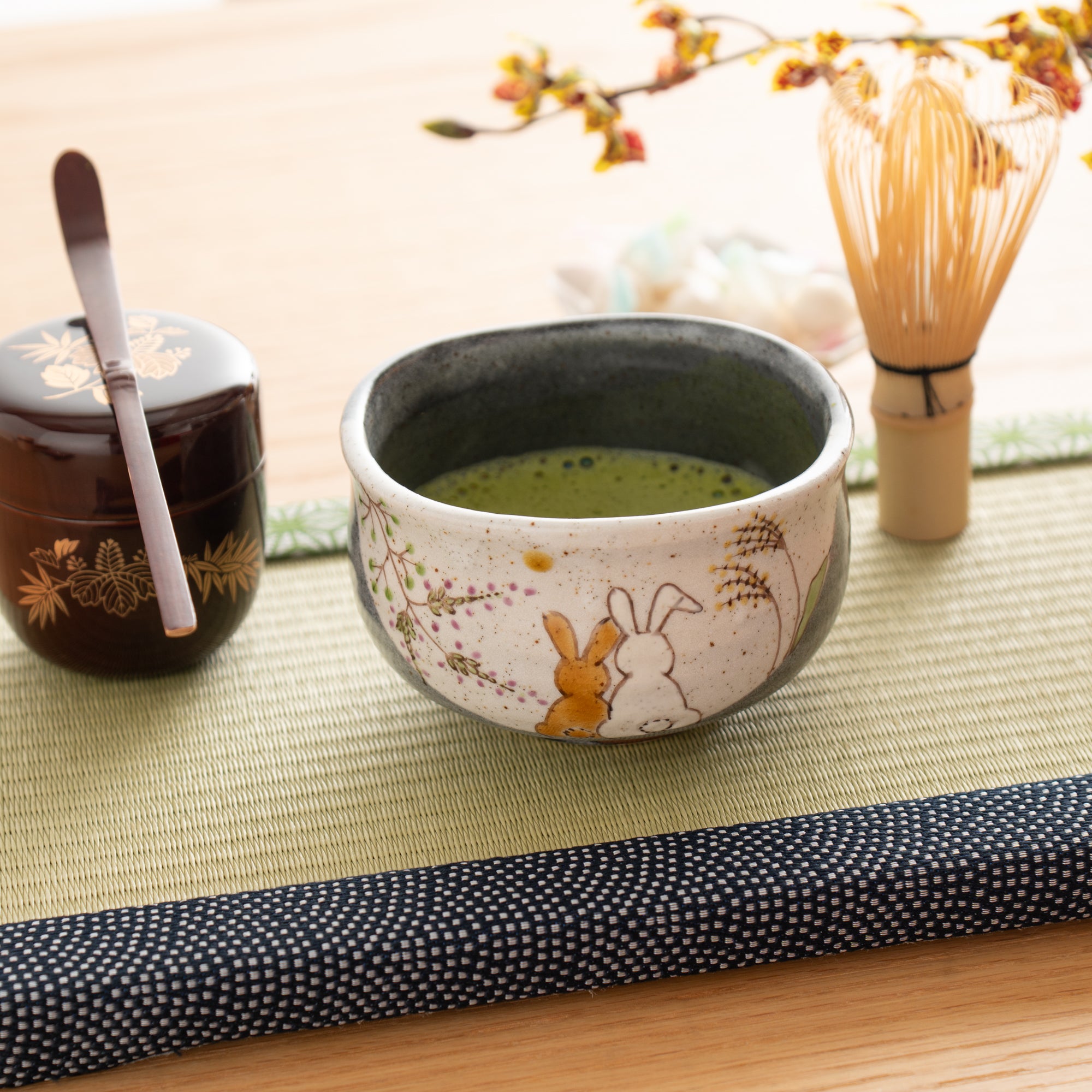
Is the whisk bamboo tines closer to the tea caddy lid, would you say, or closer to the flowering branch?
the flowering branch

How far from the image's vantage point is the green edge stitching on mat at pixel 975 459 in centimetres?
50

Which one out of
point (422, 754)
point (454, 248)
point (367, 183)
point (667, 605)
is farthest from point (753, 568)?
point (367, 183)

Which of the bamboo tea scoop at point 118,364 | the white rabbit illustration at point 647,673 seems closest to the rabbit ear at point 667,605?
the white rabbit illustration at point 647,673

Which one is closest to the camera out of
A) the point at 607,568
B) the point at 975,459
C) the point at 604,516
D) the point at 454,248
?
the point at 607,568

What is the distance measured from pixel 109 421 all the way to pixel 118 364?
2 cm

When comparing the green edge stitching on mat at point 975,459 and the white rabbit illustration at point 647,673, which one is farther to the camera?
the green edge stitching on mat at point 975,459

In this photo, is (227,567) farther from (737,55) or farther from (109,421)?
(737,55)

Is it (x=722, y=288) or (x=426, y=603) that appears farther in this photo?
(x=722, y=288)

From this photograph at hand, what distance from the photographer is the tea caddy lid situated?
1.23 feet

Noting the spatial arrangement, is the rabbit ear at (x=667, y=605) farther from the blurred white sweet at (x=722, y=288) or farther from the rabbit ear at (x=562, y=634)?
the blurred white sweet at (x=722, y=288)

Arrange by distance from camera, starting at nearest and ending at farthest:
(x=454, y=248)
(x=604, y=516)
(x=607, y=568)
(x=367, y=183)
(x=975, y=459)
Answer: (x=607, y=568) < (x=604, y=516) < (x=975, y=459) < (x=454, y=248) < (x=367, y=183)

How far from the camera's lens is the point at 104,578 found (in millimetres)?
397

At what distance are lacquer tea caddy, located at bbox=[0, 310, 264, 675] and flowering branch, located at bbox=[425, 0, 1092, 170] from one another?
14 centimetres

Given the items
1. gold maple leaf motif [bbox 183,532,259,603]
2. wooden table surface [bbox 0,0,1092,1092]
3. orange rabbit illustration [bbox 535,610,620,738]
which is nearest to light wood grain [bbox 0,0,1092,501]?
wooden table surface [bbox 0,0,1092,1092]
